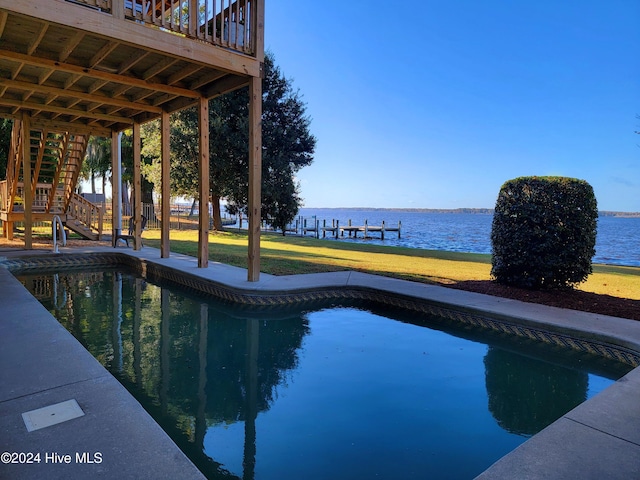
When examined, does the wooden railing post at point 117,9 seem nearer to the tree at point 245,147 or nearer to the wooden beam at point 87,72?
the wooden beam at point 87,72

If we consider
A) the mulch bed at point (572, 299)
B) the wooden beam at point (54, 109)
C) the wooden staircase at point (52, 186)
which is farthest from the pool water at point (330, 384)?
the wooden staircase at point (52, 186)

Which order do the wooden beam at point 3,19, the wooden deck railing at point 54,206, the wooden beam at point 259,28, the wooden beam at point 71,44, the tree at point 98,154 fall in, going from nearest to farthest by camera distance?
the wooden beam at point 3,19 → the wooden beam at point 71,44 → the wooden beam at point 259,28 → the wooden deck railing at point 54,206 → the tree at point 98,154

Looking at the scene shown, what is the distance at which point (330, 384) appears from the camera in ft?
11.7

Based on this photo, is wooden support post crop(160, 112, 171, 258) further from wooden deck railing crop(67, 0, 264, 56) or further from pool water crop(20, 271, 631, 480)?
pool water crop(20, 271, 631, 480)

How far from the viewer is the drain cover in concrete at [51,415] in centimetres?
213

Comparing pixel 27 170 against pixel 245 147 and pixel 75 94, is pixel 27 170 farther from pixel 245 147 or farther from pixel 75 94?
pixel 245 147

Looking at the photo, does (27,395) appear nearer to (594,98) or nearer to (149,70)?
(149,70)

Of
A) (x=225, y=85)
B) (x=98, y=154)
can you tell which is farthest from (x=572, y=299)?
(x=98, y=154)

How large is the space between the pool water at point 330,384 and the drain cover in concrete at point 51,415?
26.4 inches

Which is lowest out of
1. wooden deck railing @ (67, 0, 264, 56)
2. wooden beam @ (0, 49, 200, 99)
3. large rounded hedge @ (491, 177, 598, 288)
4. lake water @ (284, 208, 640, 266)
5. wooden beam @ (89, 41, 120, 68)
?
lake water @ (284, 208, 640, 266)

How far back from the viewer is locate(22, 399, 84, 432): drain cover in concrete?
83.9 inches

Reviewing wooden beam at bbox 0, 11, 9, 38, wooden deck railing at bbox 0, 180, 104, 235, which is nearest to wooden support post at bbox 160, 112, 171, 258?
wooden beam at bbox 0, 11, 9, 38

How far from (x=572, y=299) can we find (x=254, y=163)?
526 centimetres

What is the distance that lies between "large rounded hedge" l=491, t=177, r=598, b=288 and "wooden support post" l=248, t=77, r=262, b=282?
401 centimetres
